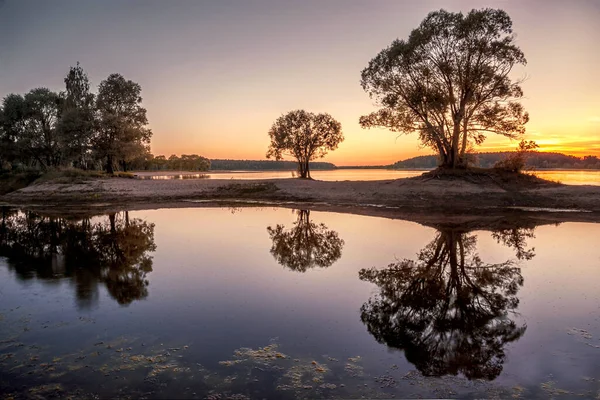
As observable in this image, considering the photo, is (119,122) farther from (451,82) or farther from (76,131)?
(451,82)

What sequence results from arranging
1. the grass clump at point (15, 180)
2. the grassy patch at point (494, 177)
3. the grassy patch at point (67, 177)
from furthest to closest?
the grass clump at point (15, 180) < the grassy patch at point (67, 177) < the grassy patch at point (494, 177)

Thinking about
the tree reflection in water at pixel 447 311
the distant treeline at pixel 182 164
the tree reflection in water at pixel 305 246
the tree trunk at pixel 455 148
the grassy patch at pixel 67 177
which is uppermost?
the distant treeline at pixel 182 164

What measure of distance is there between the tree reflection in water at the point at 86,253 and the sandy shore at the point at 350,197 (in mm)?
9450

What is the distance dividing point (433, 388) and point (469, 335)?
192cm

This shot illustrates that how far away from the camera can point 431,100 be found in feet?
111

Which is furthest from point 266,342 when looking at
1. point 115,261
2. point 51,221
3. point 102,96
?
point 102,96

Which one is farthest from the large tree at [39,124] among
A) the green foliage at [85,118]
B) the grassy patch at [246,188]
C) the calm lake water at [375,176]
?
the grassy patch at [246,188]

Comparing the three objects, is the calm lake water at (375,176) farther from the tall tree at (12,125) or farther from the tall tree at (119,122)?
the tall tree at (12,125)

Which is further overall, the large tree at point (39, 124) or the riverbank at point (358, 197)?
the large tree at point (39, 124)

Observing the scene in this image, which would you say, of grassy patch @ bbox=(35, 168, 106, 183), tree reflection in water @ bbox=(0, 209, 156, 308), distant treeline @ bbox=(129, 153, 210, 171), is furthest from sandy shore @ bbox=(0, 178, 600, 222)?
distant treeline @ bbox=(129, 153, 210, 171)

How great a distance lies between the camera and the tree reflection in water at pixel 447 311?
18.5 ft

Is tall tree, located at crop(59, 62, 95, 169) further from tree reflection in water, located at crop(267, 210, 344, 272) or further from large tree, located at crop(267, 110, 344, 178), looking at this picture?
tree reflection in water, located at crop(267, 210, 344, 272)

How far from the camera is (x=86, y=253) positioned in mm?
12906

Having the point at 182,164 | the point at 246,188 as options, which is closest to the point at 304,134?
the point at 246,188
